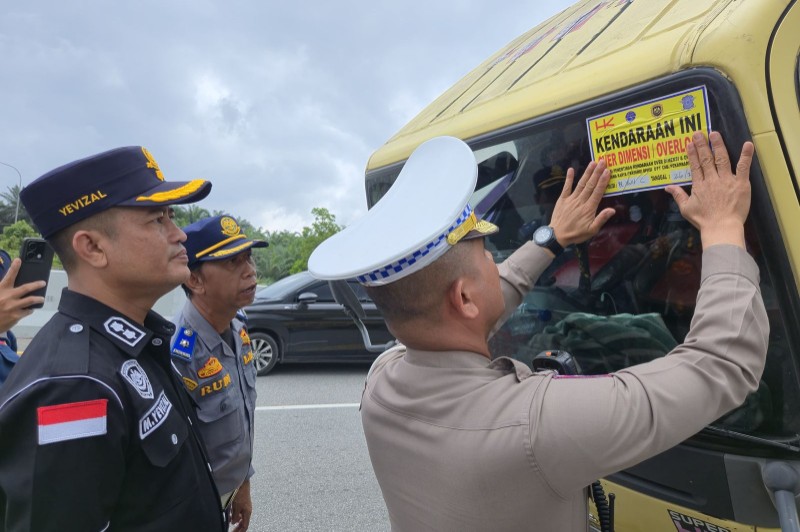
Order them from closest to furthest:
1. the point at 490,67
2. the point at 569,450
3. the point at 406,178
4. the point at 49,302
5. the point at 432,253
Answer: the point at 569,450
the point at 432,253
the point at 406,178
the point at 490,67
the point at 49,302

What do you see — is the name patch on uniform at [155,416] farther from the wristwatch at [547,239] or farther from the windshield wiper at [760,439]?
the windshield wiper at [760,439]

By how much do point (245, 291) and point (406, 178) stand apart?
1405mm

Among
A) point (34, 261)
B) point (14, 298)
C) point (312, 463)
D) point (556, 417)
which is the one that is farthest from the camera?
point (312, 463)

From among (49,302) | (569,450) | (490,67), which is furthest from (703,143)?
(49,302)

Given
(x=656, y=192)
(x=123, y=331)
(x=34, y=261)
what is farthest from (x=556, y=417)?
(x=34, y=261)

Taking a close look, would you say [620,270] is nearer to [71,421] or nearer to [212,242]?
[71,421]

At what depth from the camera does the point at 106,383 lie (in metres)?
1.27

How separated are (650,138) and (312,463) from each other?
412 centimetres

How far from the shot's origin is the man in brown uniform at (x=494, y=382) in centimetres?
98

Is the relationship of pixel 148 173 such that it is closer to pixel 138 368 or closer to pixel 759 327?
pixel 138 368

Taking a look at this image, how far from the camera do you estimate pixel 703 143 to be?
1.17 meters

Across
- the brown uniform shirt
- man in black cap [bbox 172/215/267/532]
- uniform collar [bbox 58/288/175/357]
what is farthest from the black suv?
the brown uniform shirt

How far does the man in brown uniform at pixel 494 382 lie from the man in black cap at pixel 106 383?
0.54 metres

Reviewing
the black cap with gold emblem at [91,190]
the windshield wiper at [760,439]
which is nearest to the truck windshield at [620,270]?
the windshield wiper at [760,439]
